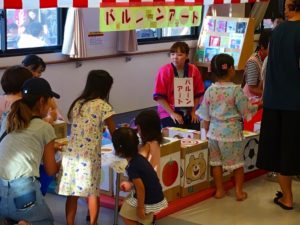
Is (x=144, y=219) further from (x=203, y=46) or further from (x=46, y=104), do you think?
(x=203, y=46)

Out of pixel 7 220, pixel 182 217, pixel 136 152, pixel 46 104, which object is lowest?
pixel 182 217

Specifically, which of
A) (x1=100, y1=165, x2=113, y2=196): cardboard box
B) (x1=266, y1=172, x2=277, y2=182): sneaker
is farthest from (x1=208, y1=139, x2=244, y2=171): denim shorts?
(x1=100, y1=165, x2=113, y2=196): cardboard box

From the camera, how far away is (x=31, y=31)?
630cm

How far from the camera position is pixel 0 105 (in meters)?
3.28

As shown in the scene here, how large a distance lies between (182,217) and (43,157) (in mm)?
1181

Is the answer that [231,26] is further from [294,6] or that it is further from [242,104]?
[294,6]

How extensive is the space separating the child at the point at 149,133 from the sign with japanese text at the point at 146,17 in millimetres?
1079

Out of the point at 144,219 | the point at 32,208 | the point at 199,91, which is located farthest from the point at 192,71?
the point at 32,208

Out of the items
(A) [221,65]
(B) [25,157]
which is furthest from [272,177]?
(B) [25,157]

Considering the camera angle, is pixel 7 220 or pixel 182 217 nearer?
pixel 7 220

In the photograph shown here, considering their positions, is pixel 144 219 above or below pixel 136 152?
below

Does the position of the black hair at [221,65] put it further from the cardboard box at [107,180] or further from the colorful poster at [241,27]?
the colorful poster at [241,27]

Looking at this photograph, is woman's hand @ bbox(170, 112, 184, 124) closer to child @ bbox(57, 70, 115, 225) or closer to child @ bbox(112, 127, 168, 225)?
child @ bbox(57, 70, 115, 225)

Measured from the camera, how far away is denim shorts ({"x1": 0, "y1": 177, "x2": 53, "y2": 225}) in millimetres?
2645
